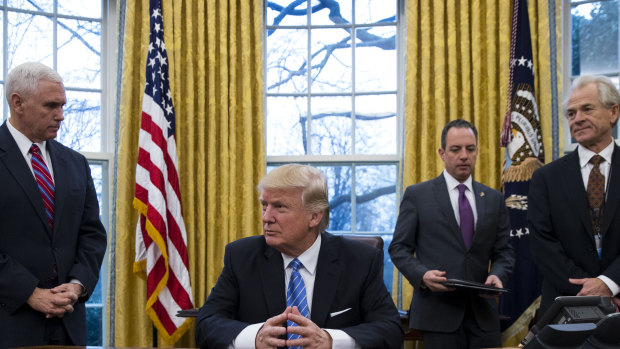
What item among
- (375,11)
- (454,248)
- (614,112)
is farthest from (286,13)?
(614,112)

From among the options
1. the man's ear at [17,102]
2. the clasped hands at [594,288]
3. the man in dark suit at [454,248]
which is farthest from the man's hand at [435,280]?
the man's ear at [17,102]

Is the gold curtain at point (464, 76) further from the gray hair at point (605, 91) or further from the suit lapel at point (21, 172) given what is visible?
the suit lapel at point (21, 172)

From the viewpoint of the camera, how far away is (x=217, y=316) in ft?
7.35

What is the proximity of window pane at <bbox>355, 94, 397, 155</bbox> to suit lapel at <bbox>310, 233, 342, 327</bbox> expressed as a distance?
2.73 meters

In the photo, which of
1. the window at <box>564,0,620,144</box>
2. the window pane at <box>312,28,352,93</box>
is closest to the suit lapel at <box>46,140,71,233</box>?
the window pane at <box>312,28,352,93</box>

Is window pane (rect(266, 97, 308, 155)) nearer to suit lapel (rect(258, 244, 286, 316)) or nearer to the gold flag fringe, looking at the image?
the gold flag fringe

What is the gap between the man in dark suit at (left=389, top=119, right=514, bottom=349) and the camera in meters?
3.12

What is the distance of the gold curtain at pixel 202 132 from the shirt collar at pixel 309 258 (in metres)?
2.38

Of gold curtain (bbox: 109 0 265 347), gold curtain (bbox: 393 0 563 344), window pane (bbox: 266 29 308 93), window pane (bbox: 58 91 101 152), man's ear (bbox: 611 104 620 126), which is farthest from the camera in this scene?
window pane (bbox: 266 29 308 93)

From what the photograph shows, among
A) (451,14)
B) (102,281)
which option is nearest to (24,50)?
(102,281)

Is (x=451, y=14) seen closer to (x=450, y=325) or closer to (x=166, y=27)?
(x=166, y=27)

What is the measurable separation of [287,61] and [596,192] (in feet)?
9.39

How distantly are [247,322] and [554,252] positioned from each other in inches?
54.8

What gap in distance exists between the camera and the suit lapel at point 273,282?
2248 millimetres
